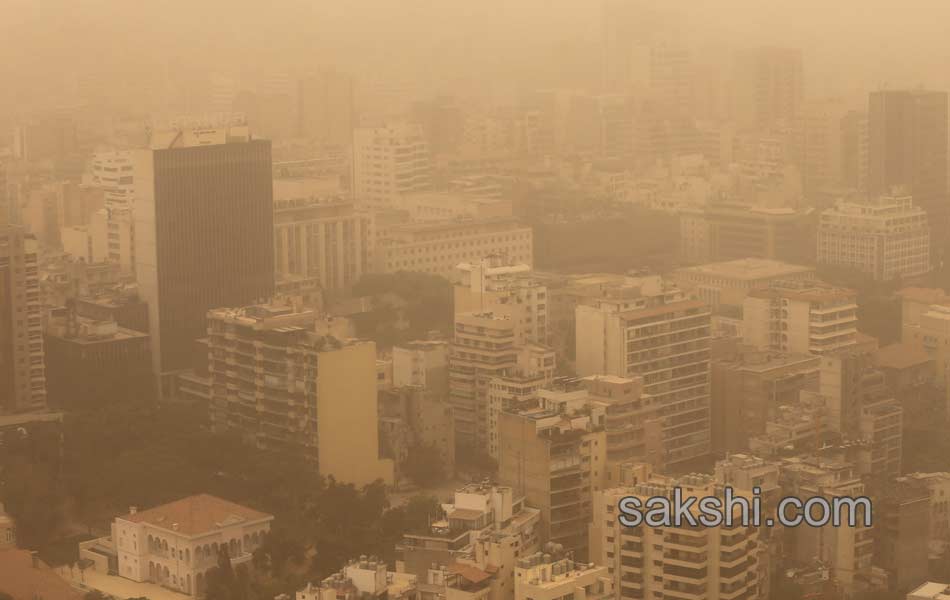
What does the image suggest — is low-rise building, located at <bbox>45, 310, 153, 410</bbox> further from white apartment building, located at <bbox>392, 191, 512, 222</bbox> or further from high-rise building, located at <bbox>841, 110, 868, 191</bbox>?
high-rise building, located at <bbox>841, 110, 868, 191</bbox>

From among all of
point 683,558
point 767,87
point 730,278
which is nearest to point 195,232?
point 730,278

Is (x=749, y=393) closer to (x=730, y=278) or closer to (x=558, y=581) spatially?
(x=730, y=278)

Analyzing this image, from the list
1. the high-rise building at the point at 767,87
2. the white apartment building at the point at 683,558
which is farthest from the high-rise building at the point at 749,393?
the high-rise building at the point at 767,87

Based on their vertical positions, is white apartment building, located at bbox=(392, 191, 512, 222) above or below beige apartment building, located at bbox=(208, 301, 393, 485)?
above

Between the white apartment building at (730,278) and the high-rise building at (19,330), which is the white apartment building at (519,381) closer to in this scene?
the high-rise building at (19,330)

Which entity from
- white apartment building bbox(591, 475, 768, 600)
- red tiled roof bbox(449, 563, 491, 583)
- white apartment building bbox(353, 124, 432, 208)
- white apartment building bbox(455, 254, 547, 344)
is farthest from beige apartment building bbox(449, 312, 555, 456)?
white apartment building bbox(353, 124, 432, 208)

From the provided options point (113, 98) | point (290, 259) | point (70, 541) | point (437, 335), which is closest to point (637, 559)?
point (70, 541)

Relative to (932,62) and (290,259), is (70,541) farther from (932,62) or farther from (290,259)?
(932,62)
